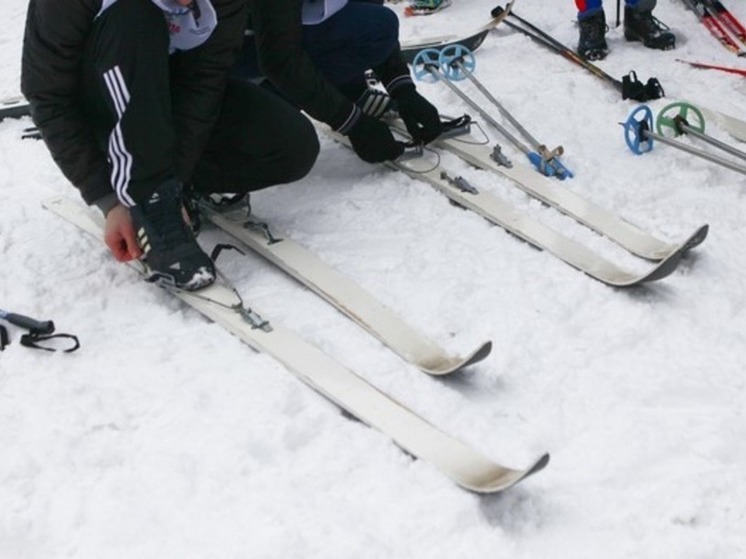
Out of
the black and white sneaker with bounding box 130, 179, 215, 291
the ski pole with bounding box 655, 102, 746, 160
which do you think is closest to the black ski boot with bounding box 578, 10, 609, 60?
the ski pole with bounding box 655, 102, 746, 160

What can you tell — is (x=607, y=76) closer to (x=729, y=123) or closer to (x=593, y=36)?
(x=593, y=36)

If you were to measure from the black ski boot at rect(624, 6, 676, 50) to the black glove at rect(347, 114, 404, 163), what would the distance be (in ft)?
6.39

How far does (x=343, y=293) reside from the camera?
2572 mm

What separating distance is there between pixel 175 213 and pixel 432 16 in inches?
137

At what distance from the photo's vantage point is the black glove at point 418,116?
11.1 ft

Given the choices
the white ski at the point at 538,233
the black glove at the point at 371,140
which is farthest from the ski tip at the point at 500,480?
the black glove at the point at 371,140

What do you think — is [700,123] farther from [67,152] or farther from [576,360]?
[67,152]

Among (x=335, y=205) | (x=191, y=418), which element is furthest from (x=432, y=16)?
(x=191, y=418)

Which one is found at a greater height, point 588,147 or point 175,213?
point 175,213

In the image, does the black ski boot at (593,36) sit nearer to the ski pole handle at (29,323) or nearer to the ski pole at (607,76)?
the ski pole at (607,76)

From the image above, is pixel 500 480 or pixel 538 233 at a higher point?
pixel 500 480

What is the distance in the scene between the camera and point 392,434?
2002mm

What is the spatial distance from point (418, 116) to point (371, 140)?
0.98ft

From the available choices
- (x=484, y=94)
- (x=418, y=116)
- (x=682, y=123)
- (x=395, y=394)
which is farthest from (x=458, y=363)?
(x=484, y=94)
